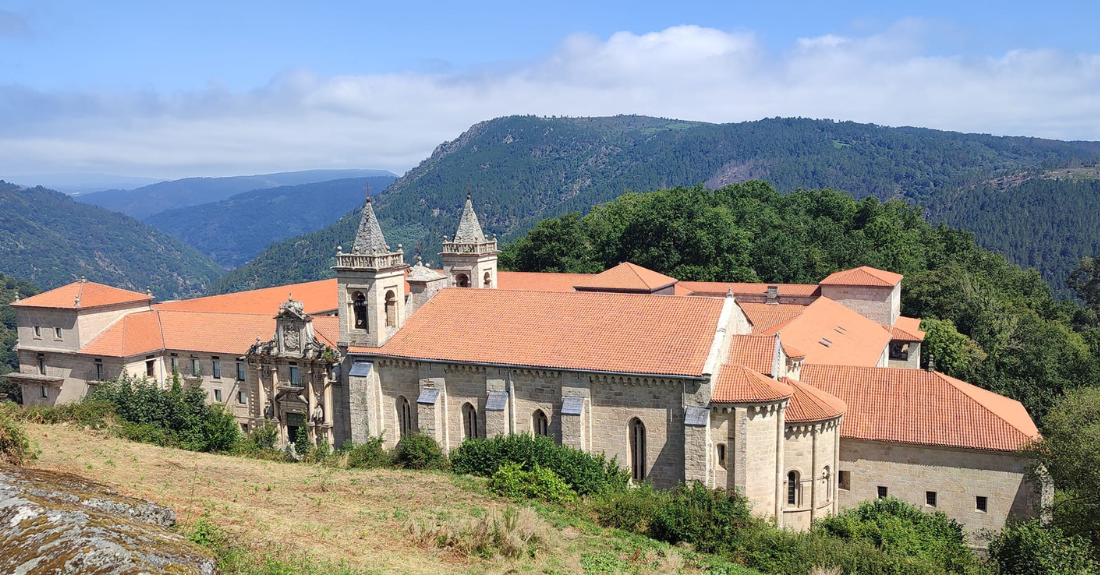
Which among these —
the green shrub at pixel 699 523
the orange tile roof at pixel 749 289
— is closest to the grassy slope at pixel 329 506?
the green shrub at pixel 699 523

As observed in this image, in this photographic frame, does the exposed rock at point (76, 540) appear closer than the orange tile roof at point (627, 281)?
Yes

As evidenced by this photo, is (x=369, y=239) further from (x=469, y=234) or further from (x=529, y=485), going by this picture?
(x=529, y=485)

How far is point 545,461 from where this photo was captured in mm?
27844

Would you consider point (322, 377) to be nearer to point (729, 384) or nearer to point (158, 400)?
point (158, 400)

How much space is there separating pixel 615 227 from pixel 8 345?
243 feet

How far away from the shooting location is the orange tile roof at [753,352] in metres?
30.5

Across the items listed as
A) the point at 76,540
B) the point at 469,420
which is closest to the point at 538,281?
the point at 469,420

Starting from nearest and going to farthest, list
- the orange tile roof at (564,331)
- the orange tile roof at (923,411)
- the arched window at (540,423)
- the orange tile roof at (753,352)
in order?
1. the orange tile roof at (923,411)
2. the orange tile roof at (564,331)
3. the orange tile roof at (753,352)
4. the arched window at (540,423)

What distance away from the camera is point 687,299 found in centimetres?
3288

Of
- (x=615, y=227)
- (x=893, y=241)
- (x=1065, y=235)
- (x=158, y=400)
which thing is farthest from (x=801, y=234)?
(x=1065, y=235)

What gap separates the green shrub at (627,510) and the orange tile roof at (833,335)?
15.2m

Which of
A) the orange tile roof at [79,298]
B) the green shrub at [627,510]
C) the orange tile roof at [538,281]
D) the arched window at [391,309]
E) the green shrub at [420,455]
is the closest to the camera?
the green shrub at [627,510]

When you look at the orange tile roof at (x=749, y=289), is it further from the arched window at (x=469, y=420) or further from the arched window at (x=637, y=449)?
the arched window at (x=637, y=449)

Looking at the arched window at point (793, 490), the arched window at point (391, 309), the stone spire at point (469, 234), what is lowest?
the arched window at point (793, 490)
